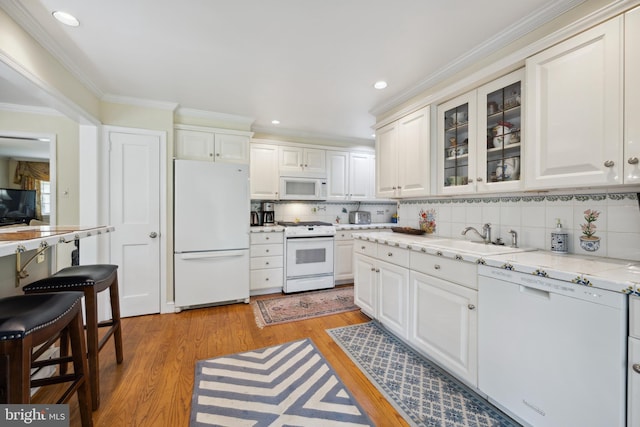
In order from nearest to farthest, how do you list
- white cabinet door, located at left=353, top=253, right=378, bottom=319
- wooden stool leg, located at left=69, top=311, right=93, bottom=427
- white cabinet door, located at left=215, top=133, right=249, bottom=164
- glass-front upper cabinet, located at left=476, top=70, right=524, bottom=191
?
wooden stool leg, located at left=69, top=311, right=93, bottom=427 → glass-front upper cabinet, located at left=476, top=70, right=524, bottom=191 → white cabinet door, located at left=353, top=253, right=378, bottom=319 → white cabinet door, located at left=215, top=133, right=249, bottom=164

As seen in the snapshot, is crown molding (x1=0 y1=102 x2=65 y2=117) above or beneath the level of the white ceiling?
beneath

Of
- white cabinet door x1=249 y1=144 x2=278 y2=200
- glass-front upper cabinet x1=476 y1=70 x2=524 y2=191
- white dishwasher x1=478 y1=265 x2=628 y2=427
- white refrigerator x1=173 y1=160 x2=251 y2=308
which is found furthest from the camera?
white cabinet door x1=249 y1=144 x2=278 y2=200

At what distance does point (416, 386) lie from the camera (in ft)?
5.57

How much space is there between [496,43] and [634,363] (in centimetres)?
194

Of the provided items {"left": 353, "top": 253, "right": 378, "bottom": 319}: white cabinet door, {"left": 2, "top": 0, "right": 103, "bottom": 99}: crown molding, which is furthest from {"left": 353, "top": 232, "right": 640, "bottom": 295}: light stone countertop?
{"left": 2, "top": 0, "right": 103, "bottom": 99}: crown molding

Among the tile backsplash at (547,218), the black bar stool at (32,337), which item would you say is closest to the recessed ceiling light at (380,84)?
the tile backsplash at (547,218)

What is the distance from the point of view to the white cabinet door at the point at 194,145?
3.08m

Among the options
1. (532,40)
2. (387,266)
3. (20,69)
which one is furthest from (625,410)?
(20,69)

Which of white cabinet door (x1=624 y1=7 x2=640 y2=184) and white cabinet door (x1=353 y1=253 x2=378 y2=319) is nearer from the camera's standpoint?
white cabinet door (x1=624 y1=7 x2=640 y2=184)

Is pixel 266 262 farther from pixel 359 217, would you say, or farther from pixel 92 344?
pixel 92 344

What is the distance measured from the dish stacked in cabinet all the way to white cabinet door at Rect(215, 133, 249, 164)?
3.39 meters

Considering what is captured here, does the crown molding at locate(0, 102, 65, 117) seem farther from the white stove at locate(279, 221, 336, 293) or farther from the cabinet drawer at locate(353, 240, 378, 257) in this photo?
the cabinet drawer at locate(353, 240, 378, 257)

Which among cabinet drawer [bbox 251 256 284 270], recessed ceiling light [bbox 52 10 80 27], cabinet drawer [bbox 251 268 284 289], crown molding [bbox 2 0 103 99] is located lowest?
cabinet drawer [bbox 251 268 284 289]

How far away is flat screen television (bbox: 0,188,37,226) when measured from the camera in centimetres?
355
